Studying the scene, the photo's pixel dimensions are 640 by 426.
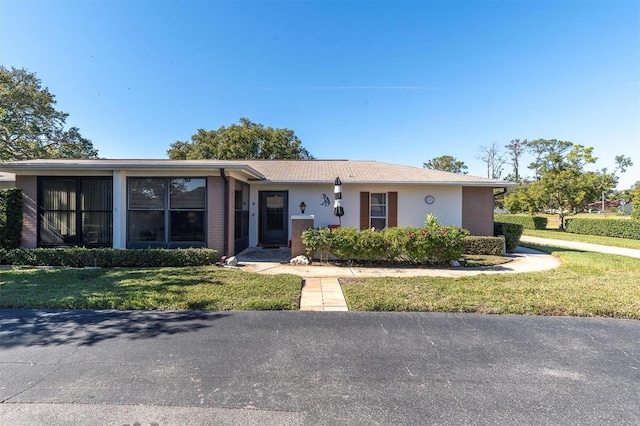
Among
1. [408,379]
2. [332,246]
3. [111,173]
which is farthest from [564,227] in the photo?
[111,173]

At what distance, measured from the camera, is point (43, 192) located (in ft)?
30.8

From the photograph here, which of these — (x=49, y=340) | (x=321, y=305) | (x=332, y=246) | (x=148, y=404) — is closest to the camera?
(x=148, y=404)

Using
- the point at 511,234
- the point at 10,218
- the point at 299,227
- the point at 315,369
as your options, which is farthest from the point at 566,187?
the point at 10,218

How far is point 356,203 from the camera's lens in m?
12.1

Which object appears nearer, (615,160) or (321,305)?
(321,305)

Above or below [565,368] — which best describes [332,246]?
above

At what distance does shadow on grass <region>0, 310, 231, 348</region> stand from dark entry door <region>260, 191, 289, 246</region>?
759cm

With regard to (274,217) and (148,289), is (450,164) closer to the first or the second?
(274,217)

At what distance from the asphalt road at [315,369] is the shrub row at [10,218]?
6.39 metres

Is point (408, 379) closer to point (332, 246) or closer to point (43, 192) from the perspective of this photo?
point (332, 246)

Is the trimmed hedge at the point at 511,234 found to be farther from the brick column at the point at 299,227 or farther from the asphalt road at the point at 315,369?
the brick column at the point at 299,227

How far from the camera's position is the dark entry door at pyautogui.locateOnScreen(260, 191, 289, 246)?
12.2 meters

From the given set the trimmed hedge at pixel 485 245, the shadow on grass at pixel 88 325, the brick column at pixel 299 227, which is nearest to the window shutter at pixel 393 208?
the trimmed hedge at pixel 485 245

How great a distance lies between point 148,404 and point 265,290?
333cm
